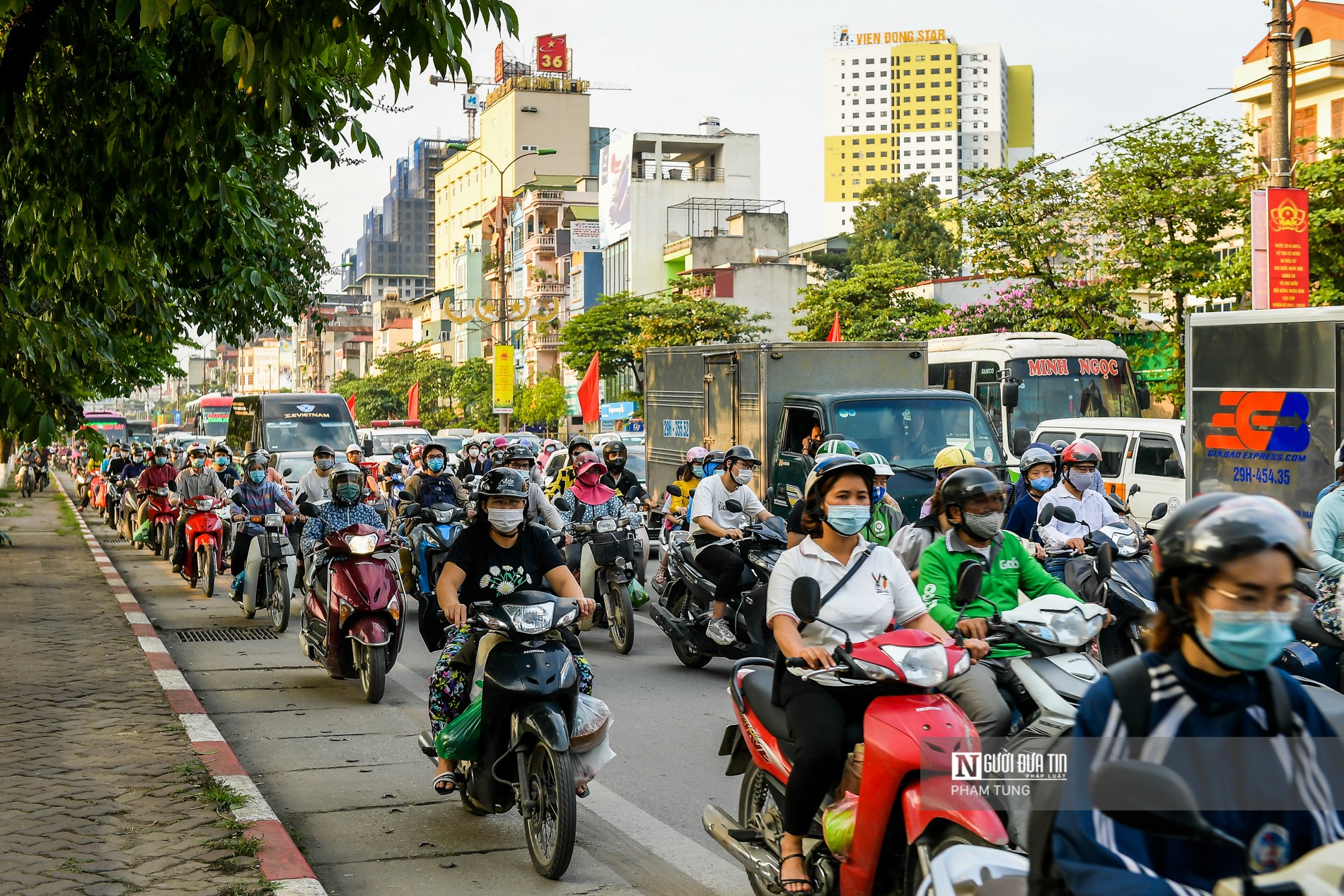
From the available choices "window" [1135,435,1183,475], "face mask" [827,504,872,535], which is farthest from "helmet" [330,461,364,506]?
"window" [1135,435,1183,475]

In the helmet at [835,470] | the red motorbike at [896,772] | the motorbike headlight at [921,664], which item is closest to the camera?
the red motorbike at [896,772]

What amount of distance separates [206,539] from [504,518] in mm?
10993

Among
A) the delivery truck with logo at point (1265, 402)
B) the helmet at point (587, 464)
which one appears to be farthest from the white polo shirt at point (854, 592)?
the delivery truck with logo at point (1265, 402)

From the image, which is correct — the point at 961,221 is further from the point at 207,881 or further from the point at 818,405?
the point at 207,881

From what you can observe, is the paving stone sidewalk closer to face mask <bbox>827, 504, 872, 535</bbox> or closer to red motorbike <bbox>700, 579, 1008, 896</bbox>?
red motorbike <bbox>700, 579, 1008, 896</bbox>

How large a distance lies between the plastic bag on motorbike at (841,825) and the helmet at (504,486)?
2.27 meters

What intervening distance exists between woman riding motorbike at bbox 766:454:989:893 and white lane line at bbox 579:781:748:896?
3.16 ft

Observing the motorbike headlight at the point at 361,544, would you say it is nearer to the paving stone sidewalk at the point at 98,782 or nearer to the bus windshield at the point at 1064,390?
the paving stone sidewalk at the point at 98,782

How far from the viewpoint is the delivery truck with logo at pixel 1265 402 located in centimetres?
1209

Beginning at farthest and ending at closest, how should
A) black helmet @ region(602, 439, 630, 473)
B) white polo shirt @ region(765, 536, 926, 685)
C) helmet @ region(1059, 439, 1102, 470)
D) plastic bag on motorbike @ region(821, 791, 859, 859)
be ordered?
black helmet @ region(602, 439, 630, 473)
helmet @ region(1059, 439, 1102, 470)
white polo shirt @ region(765, 536, 926, 685)
plastic bag on motorbike @ region(821, 791, 859, 859)

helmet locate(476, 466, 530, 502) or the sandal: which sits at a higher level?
helmet locate(476, 466, 530, 502)

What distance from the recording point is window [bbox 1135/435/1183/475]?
55.2 ft

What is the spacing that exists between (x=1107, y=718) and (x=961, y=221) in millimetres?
31339

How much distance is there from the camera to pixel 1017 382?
58.0 ft
